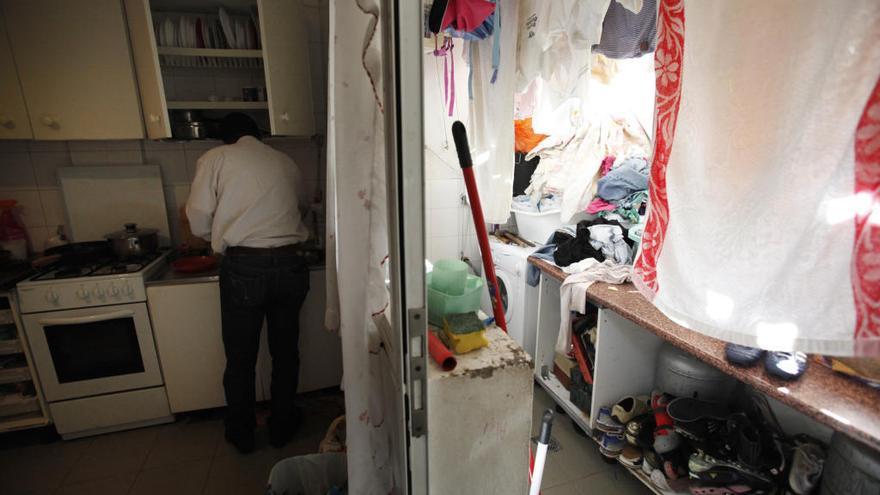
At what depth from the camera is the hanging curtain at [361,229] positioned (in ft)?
2.86

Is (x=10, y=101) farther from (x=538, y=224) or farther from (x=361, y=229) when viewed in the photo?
(x=538, y=224)

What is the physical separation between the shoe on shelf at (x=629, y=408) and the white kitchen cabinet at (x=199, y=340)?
156 centimetres

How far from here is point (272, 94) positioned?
196cm

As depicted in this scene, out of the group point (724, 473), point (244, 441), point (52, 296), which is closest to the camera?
point (724, 473)

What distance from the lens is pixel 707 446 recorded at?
147 cm

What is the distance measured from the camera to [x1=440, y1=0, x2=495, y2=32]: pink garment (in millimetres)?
1513

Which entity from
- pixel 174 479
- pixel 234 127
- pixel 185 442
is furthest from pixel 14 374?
pixel 234 127

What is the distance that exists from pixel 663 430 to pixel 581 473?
481 mm

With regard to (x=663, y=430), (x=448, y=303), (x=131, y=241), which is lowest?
(x=663, y=430)

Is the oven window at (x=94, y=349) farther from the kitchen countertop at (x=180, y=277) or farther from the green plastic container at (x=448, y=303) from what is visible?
the green plastic container at (x=448, y=303)

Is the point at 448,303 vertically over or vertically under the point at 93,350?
over

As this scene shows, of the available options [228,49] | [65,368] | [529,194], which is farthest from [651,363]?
[65,368]

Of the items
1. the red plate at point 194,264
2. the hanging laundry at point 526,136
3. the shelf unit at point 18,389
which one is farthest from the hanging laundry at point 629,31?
the shelf unit at point 18,389

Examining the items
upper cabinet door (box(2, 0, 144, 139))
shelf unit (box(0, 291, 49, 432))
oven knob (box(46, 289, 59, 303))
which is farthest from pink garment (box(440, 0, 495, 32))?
shelf unit (box(0, 291, 49, 432))
